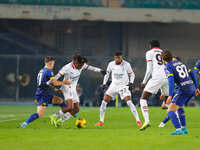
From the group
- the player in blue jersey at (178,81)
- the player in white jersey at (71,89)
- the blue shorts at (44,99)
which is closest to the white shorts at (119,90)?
the player in white jersey at (71,89)

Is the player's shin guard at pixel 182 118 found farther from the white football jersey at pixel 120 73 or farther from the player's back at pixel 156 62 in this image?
the white football jersey at pixel 120 73

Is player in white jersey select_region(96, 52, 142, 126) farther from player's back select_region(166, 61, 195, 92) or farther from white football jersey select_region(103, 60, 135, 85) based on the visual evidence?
player's back select_region(166, 61, 195, 92)

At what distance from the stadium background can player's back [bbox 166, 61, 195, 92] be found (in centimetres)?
2450

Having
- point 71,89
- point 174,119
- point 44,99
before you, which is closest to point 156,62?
point 71,89

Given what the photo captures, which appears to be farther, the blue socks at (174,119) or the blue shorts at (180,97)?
the blue shorts at (180,97)

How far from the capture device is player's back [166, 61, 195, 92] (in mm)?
10062

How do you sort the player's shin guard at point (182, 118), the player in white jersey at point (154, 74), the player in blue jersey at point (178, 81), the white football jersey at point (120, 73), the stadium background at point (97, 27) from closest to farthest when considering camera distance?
the player in blue jersey at point (178, 81) → the player's shin guard at point (182, 118) → the player in white jersey at point (154, 74) → the white football jersey at point (120, 73) → the stadium background at point (97, 27)

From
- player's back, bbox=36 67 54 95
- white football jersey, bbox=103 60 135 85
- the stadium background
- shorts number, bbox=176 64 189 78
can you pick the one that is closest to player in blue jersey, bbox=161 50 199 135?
shorts number, bbox=176 64 189 78

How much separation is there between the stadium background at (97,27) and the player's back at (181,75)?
24504mm

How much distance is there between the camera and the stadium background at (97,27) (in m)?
35.5

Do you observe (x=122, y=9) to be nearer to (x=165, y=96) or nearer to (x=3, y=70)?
(x=3, y=70)

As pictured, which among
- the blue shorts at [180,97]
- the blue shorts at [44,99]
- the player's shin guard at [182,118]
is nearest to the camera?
the blue shorts at [180,97]

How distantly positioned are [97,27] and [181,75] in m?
29.8

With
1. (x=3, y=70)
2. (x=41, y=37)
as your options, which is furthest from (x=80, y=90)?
(x=41, y=37)
